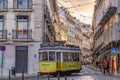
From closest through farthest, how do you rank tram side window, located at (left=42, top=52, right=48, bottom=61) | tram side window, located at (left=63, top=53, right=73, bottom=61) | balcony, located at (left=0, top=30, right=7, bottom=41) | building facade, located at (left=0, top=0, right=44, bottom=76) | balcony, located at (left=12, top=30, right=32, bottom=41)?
tram side window, located at (left=42, top=52, right=48, bottom=61) < tram side window, located at (left=63, top=53, right=73, bottom=61) < building facade, located at (left=0, top=0, right=44, bottom=76) < balcony, located at (left=0, top=30, right=7, bottom=41) < balcony, located at (left=12, top=30, right=32, bottom=41)

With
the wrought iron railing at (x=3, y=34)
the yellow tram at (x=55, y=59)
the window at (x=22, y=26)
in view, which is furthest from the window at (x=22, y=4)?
the yellow tram at (x=55, y=59)

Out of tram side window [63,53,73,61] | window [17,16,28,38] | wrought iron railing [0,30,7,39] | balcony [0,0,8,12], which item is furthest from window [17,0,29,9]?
tram side window [63,53,73,61]

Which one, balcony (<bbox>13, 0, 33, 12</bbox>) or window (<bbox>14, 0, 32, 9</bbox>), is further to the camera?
window (<bbox>14, 0, 32, 9</bbox>)

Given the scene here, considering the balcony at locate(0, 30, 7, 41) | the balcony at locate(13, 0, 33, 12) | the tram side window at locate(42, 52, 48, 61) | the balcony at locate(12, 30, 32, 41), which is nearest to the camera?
the tram side window at locate(42, 52, 48, 61)

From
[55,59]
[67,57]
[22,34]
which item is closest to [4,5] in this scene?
[22,34]

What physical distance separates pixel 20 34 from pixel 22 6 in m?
3.41

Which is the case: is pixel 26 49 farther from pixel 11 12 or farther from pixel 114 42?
pixel 114 42

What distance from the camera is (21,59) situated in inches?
1986

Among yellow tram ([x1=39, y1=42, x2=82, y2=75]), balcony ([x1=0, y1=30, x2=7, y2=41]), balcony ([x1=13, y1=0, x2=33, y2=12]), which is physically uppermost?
balcony ([x1=13, y1=0, x2=33, y2=12])

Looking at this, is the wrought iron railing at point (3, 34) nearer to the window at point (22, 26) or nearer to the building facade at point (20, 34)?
the building facade at point (20, 34)

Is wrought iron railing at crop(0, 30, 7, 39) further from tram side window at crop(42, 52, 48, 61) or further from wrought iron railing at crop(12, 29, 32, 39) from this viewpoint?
tram side window at crop(42, 52, 48, 61)

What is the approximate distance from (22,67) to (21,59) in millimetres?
980

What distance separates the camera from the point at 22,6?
51156mm

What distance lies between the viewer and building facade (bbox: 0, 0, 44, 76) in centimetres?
5025
